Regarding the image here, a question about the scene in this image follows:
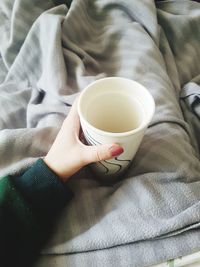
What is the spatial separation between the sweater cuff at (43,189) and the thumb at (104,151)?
0.24 ft

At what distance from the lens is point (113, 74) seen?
661 millimetres

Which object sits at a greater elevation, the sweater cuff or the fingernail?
the fingernail

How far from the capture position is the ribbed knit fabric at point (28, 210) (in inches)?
17.1

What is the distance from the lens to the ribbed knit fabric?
0.43 metres

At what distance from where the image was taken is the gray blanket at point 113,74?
1.47ft

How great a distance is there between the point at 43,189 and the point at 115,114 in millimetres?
161

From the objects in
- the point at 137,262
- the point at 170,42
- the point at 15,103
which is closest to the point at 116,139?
the point at 137,262

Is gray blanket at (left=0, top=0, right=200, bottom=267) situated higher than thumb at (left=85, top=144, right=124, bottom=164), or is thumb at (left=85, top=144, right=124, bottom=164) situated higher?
thumb at (left=85, top=144, right=124, bottom=164)

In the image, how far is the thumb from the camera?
42cm

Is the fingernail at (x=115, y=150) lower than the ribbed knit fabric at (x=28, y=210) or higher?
higher

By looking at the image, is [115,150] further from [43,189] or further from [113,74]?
[113,74]

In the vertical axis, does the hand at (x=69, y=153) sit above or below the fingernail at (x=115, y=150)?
below

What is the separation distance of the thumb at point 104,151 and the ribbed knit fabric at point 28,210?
0.24 ft

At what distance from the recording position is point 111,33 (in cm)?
71
